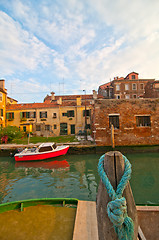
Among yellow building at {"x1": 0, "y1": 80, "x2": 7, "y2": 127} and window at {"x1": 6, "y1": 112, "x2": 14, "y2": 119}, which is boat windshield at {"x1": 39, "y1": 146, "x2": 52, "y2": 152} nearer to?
yellow building at {"x1": 0, "y1": 80, "x2": 7, "y2": 127}

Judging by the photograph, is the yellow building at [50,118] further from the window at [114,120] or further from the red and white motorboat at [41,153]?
the red and white motorboat at [41,153]

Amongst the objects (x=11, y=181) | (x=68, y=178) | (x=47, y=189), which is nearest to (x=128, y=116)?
(x=68, y=178)

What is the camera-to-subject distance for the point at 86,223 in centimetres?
296

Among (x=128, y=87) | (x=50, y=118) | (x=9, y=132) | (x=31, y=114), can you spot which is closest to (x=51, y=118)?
(x=50, y=118)

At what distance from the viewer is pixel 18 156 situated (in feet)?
40.2

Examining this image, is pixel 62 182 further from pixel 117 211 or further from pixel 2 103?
pixel 2 103

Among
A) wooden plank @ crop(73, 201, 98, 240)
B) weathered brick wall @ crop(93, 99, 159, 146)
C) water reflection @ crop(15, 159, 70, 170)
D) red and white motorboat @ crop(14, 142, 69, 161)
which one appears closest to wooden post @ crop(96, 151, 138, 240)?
wooden plank @ crop(73, 201, 98, 240)

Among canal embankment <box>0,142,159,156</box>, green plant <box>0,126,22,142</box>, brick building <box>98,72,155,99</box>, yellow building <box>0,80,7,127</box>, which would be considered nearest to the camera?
canal embankment <box>0,142,159,156</box>

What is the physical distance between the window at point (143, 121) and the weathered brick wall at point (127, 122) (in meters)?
0.33

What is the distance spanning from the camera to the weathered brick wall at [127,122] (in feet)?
49.0

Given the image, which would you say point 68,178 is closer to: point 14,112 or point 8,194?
point 8,194

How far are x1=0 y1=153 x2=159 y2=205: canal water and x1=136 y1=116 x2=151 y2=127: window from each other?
18.0 ft

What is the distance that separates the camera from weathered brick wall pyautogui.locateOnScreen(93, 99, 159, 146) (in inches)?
588

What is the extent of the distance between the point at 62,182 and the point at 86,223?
509cm
